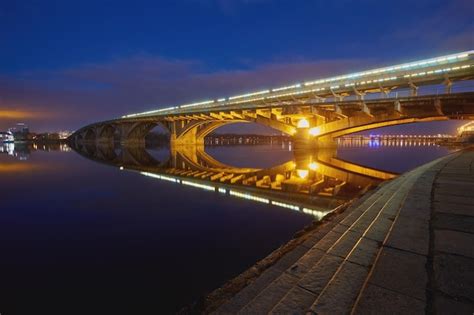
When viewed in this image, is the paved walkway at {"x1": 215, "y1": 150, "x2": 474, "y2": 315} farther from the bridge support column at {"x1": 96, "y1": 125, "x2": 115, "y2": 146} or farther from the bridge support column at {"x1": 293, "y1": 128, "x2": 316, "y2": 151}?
the bridge support column at {"x1": 96, "y1": 125, "x2": 115, "y2": 146}

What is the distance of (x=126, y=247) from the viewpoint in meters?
5.87

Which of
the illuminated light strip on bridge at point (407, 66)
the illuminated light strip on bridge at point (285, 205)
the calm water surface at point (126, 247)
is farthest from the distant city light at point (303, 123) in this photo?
the illuminated light strip on bridge at point (285, 205)

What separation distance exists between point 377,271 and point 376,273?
0.17 feet

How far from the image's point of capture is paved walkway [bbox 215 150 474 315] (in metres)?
2.16

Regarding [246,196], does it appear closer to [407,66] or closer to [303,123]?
[303,123]

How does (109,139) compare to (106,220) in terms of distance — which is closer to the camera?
(106,220)

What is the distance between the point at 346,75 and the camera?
44938 millimetres

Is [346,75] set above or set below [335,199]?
above

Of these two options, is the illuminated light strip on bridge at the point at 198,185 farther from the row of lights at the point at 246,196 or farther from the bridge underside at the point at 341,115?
the bridge underside at the point at 341,115

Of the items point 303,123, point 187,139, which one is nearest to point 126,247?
point 303,123

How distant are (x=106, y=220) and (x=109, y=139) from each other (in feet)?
304

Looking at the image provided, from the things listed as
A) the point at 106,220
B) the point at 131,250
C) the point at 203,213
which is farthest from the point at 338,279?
the point at 106,220

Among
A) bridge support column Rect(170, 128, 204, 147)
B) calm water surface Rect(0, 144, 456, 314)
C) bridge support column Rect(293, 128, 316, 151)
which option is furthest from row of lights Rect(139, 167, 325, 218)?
bridge support column Rect(170, 128, 204, 147)

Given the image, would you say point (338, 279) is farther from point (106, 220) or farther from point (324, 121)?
point (324, 121)
